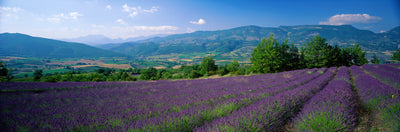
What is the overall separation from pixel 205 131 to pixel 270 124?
125cm

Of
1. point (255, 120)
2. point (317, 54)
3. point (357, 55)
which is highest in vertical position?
point (317, 54)

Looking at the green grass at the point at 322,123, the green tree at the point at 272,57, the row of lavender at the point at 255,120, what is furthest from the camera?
the green tree at the point at 272,57

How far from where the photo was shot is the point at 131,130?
2045 mm

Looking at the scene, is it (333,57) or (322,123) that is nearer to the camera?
(322,123)

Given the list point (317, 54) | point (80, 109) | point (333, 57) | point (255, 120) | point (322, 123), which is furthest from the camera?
point (317, 54)

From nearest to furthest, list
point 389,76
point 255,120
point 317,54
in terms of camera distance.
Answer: point 255,120 < point 389,76 < point 317,54

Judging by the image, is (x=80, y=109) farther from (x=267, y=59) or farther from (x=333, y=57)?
(x=333, y=57)

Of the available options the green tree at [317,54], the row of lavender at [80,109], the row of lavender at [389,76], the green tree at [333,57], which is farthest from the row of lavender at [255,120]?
the green tree at [333,57]

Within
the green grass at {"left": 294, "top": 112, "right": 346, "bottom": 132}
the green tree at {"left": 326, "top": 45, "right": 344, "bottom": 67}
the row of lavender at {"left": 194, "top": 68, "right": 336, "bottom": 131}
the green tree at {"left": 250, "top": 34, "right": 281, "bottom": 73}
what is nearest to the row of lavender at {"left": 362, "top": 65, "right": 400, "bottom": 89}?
the green grass at {"left": 294, "top": 112, "right": 346, "bottom": 132}

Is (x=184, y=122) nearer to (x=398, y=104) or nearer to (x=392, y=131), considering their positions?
(x=392, y=131)

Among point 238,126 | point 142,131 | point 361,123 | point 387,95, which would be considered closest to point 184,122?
point 142,131

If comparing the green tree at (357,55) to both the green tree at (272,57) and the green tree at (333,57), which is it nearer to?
the green tree at (333,57)

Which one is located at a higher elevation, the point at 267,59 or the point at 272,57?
the point at 272,57

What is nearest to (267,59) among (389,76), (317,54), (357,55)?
(317,54)
